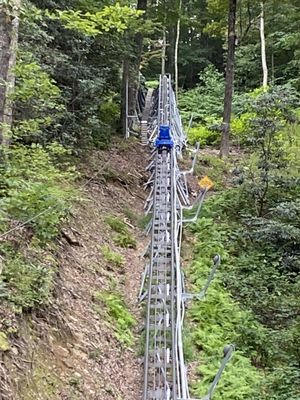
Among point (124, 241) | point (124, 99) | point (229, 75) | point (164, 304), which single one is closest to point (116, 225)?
point (124, 241)

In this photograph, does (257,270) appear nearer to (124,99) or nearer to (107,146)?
(107,146)

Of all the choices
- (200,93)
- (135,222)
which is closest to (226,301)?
(135,222)

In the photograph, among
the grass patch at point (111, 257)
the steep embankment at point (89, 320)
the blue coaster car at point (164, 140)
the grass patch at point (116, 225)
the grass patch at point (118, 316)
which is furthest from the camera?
the blue coaster car at point (164, 140)

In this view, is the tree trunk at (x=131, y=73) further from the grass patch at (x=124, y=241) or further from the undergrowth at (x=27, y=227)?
the undergrowth at (x=27, y=227)

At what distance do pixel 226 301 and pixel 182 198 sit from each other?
408 centimetres

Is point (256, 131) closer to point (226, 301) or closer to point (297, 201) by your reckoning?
point (297, 201)

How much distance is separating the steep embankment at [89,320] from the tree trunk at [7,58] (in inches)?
69.0

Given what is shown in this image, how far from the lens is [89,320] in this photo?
600cm

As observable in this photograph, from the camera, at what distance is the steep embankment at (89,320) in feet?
14.4

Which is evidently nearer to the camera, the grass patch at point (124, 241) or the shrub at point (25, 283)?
the shrub at point (25, 283)

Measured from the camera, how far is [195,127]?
22.1 metres

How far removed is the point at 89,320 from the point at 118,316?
2.62 feet

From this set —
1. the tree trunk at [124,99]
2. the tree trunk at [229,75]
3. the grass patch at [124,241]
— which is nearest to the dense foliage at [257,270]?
the grass patch at [124,241]

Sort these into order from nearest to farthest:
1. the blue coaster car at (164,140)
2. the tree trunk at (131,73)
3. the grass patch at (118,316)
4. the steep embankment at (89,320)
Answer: the steep embankment at (89,320) < the grass patch at (118,316) < the blue coaster car at (164,140) < the tree trunk at (131,73)
